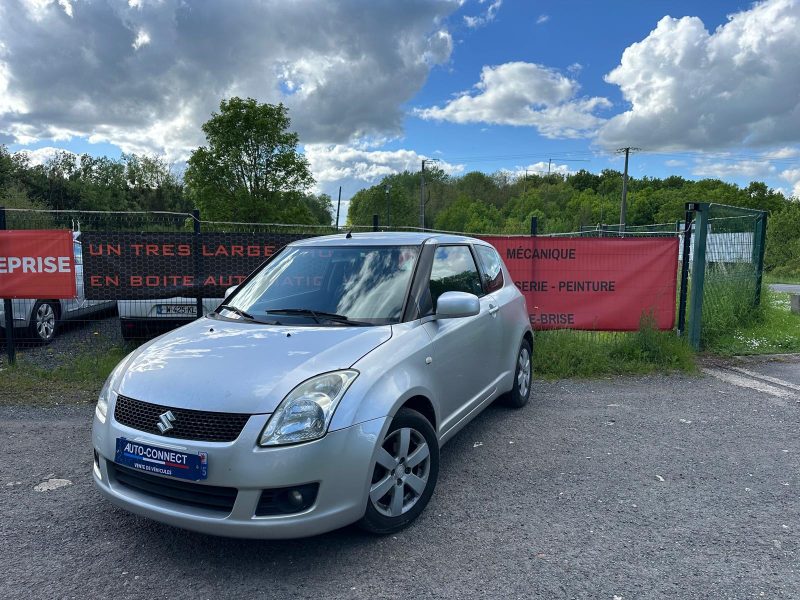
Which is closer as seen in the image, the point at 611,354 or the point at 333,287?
the point at 333,287

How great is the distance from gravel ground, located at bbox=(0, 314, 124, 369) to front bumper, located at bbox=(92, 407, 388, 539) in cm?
532

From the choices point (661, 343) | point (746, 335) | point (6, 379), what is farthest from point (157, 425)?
point (746, 335)

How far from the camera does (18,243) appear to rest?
22.5 feet

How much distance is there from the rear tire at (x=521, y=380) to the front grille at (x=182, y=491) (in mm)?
3215

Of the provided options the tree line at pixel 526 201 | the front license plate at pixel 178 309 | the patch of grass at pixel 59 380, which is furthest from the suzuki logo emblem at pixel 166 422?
the tree line at pixel 526 201

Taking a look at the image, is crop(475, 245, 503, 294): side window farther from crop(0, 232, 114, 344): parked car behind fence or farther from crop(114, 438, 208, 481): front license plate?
crop(0, 232, 114, 344): parked car behind fence

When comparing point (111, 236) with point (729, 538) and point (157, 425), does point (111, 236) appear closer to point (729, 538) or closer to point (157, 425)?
point (157, 425)

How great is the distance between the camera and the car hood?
273 centimetres

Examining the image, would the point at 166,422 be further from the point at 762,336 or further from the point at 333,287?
the point at 762,336

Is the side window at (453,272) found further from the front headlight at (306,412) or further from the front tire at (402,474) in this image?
the front headlight at (306,412)

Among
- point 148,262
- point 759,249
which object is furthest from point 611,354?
point 148,262

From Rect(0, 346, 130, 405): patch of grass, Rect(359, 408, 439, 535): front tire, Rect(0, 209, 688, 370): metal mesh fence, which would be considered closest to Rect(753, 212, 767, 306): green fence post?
Rect(0, 209, 688, 370): metal mesh fence

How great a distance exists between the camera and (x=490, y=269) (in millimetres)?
5129

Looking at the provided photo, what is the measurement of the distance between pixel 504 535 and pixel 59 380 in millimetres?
5589
